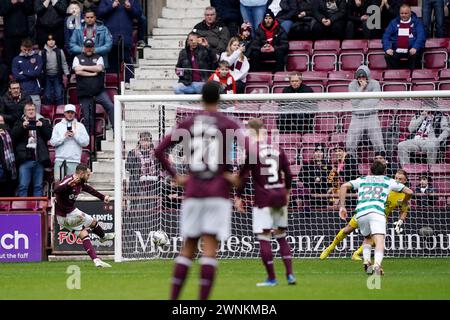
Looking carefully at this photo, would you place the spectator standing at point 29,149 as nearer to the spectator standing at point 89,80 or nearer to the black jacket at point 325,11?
the spectator standing at point 89,80

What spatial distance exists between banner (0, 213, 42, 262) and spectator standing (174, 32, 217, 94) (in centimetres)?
362

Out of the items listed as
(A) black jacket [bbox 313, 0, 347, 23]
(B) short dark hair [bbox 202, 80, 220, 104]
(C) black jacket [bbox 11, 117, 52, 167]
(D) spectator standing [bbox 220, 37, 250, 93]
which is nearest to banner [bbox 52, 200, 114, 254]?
(C) black jacket [bbox 11, 117, 52, 167]

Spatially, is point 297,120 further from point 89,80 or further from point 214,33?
point 89,80

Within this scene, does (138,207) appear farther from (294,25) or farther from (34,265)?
(294,25)

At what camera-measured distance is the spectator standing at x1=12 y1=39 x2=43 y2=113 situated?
76.9ft

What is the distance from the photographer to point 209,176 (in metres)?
11.9

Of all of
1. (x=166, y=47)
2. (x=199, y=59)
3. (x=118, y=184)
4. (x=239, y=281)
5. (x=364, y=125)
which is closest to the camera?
(x=239, y=281)

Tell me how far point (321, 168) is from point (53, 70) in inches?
231

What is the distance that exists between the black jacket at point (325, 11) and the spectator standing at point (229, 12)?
159cm

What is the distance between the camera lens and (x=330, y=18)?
23906 millimetres

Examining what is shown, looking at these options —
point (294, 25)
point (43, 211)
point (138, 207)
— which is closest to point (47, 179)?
point (43, 211)

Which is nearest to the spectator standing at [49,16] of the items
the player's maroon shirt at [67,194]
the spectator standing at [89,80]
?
the spectator standing at [89,80]

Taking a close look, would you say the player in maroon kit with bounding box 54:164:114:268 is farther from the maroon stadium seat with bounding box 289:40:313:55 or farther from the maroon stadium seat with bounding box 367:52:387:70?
the maroon stadium seat with bounding box 367:52:387:70

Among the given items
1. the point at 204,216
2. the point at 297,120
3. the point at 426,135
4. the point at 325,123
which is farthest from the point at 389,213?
the point at 204,216
